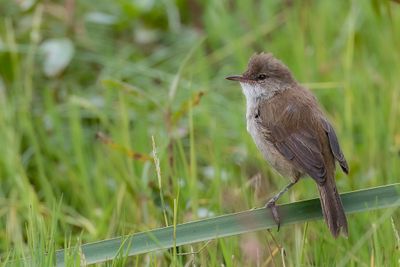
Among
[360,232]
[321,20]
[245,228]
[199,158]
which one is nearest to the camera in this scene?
[245,228]

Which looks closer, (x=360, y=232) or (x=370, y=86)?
(x=360, y=232)

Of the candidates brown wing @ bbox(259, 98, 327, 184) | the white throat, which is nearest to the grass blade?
brown wing @ bbox(259, 98, 327, 184)

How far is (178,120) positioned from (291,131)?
992mm

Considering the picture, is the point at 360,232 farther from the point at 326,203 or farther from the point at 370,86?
the point at 370,86

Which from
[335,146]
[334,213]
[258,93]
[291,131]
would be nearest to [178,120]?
[258,93]

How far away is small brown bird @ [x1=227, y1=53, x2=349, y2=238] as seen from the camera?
4.36 metres

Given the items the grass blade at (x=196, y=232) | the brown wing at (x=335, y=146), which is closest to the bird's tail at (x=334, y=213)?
the grass blade at (x=196, y=232)

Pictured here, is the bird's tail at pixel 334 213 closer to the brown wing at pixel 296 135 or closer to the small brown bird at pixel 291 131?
the small brown bird at pixel 291 131

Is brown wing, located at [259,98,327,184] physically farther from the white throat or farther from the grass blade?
the grass blade

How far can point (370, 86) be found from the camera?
6.45 m

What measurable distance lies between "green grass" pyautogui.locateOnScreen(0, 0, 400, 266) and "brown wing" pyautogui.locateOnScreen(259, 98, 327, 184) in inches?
9.0

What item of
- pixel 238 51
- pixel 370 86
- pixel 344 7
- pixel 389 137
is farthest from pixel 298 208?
pixel 344 7

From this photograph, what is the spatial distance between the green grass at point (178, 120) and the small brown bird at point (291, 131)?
0.20 meters

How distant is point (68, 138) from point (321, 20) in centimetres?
228
